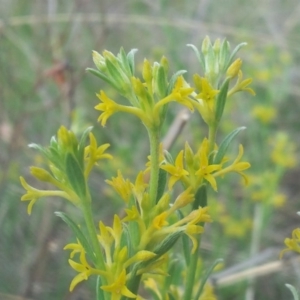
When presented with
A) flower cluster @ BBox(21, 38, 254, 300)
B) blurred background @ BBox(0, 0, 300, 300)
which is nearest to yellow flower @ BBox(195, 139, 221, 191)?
flower cluster @ BBox(21, 38, 254, 300)

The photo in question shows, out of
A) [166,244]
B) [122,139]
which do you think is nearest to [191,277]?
[166,244]

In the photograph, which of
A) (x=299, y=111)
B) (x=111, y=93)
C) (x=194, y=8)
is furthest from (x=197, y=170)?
(x=194, y=8)

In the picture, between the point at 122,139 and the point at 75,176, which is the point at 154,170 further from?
the point at 122,139

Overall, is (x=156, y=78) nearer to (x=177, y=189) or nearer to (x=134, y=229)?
(x=134, y=229)

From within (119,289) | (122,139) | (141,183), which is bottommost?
(119,289)

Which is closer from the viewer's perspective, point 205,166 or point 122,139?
point 205,166

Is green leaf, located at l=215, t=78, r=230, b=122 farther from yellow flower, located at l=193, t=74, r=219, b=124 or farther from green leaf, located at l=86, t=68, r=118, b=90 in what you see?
green leaf, located at l=86, t=68, r=118, b=90
